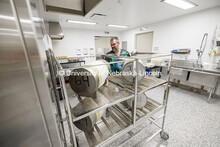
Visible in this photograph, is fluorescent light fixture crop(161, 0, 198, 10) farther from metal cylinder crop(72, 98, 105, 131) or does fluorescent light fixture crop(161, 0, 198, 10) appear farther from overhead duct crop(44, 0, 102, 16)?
metal cylinder crop(72, 98, 105, 131)

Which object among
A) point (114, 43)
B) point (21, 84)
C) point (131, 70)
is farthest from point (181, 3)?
point (21, 84)

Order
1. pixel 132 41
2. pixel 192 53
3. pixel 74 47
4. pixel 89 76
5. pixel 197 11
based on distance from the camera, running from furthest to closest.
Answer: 1. pixel 132 41
2. pixel 74 47
3. pixel 192 53
4. pixel 197 11
5. pixel 89 76

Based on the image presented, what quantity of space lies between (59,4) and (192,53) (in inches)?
151

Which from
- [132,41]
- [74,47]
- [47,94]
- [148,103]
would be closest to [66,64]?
[74,47]

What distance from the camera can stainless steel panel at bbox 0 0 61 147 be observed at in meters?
0.24

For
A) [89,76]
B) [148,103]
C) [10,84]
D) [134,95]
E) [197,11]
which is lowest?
[148,103]

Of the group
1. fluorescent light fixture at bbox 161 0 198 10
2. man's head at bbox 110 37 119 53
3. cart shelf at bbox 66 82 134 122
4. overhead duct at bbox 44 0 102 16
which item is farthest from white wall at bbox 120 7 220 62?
overhead duct at bbox 44 0 102 16

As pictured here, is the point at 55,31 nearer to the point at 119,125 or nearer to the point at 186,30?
the point at 119,125

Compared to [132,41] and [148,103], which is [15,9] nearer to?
[148,103]

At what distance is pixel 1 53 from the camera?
249mm

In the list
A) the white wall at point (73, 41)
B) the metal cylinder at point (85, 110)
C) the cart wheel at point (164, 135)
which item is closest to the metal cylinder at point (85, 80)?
the metal cylinder at point (85, 110)

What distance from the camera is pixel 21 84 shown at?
0.92 ft

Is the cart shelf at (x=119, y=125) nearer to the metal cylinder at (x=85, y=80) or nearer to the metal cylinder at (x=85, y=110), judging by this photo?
the metal cylinder at (x=85, y=110)

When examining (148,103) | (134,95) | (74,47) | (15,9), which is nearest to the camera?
(15,9)
